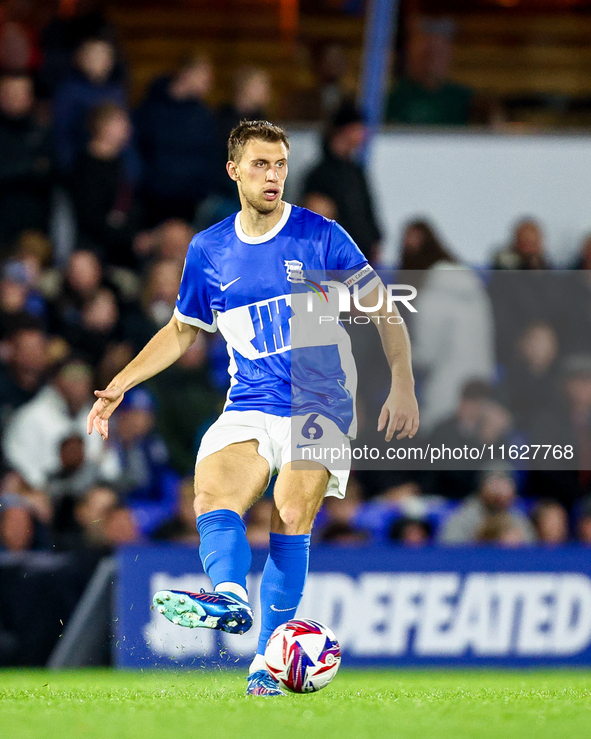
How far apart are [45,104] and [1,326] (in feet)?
7.72

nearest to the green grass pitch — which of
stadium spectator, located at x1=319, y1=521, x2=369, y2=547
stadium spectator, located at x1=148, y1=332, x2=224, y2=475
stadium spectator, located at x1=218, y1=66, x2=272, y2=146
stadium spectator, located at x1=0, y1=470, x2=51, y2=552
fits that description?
stadium spectator, located at x1=0, y1=470, x2=51, y2=552

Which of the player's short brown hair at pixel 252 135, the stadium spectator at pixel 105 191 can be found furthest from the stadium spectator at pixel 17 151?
the player's short brown hair at pixel 252 135

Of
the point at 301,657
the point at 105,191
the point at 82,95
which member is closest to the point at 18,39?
the point at 82,95

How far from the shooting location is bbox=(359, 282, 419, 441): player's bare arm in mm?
5570

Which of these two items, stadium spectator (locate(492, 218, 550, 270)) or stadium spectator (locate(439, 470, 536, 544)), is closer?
stadium spectator (locate(439, 470, 536, 544))

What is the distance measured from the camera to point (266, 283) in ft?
18.9

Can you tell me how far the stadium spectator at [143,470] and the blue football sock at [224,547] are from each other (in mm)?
4450

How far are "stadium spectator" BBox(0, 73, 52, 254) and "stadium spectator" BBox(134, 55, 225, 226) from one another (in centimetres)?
94

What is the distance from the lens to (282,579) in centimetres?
567

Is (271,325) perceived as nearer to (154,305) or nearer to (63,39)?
(154,305)

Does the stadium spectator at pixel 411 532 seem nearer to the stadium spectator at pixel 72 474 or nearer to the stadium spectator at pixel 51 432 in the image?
the stadium spectator at pixel 51 432

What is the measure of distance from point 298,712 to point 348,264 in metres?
2.11

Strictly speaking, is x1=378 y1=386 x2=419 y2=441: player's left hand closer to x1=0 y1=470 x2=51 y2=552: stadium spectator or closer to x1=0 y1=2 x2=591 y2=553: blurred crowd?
x1=0 y1=2 x2=591 y2=553: blurred crowd

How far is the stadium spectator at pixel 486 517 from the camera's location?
32.2 ft
